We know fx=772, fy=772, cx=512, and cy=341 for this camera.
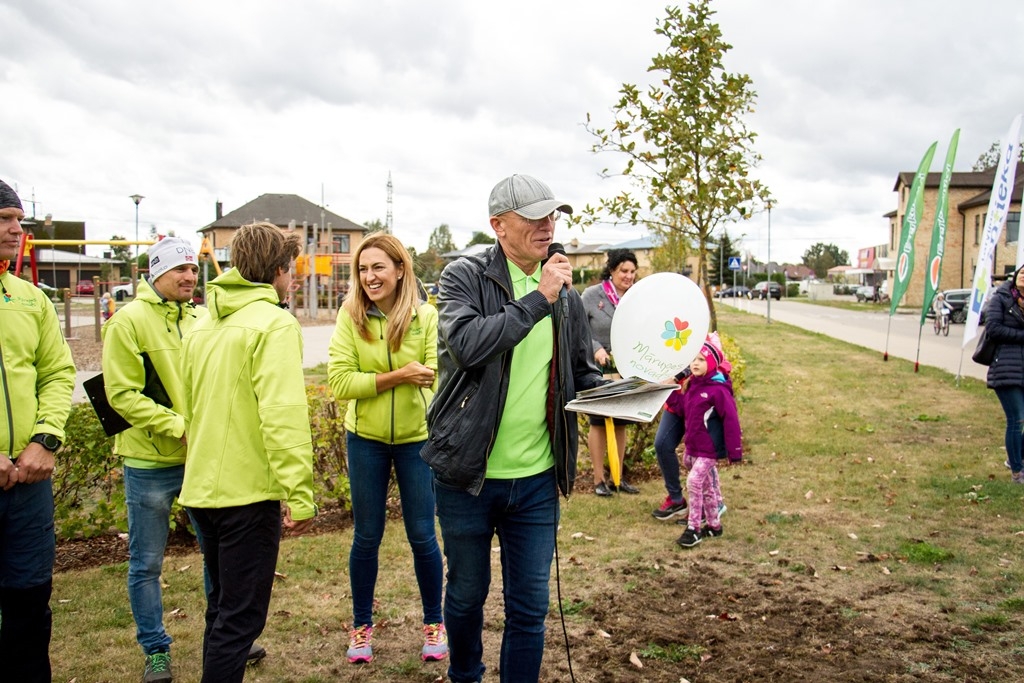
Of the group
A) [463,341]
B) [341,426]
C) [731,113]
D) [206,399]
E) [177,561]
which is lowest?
[177,561]

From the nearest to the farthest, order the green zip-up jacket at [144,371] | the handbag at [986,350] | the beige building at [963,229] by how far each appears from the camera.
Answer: the green zip-up jacket at [144,371] → the handbag at [986,350] → the beige building at [963,229]

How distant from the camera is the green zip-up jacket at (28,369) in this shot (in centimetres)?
276

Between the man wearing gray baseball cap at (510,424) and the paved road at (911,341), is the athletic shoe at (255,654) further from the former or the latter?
the paved road at (911,341)

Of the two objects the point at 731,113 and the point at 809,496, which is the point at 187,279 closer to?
the point at 809,496

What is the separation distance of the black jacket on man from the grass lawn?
1.33 metres

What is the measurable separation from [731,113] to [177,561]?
23.8ft

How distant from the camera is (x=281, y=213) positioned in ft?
202

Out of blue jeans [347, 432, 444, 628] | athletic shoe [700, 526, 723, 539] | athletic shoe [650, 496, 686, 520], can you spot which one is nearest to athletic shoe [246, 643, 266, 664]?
blue jeans [347, 432, 444, 628]

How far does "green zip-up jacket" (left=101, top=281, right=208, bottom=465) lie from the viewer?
3266mm

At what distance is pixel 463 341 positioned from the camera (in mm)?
2535

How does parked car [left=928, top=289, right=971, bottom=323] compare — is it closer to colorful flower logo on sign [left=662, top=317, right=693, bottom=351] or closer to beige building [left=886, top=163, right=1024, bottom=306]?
beige building [left=886, top=163, right=1024, bottom=306]

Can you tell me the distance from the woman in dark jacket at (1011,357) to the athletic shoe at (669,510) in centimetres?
308

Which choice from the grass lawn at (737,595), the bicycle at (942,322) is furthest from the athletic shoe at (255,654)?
the bicycle at (942,322)

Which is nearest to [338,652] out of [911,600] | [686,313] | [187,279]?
[187,279]
